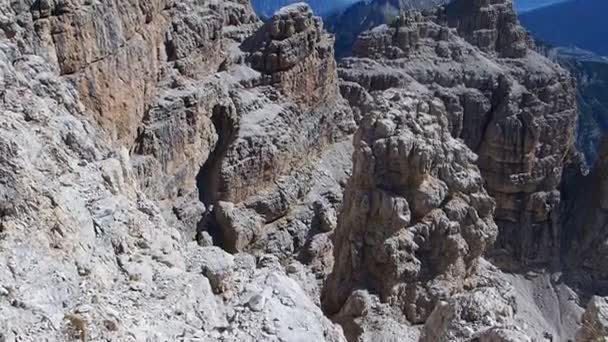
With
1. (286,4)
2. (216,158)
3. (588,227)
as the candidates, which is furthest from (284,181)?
(286,4)

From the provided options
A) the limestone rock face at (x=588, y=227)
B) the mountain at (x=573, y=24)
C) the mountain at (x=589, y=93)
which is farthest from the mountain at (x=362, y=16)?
the limestone rock face at (x=588, y=227)

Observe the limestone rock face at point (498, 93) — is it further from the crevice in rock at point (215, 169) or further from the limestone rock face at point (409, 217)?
the limestone rock face at point (409, 217)

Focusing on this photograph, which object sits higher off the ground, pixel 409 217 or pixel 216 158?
pixel 409 217

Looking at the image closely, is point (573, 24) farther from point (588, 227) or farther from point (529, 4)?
point (588, 227)

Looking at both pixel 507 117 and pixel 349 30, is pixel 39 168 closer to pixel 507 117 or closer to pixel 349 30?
pixel 507 117

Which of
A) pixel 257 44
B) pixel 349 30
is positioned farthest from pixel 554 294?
pixel 349 30

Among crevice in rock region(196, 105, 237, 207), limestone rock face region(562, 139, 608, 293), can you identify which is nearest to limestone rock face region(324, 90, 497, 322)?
crevice in rock region(196, 105, 237, 207)
